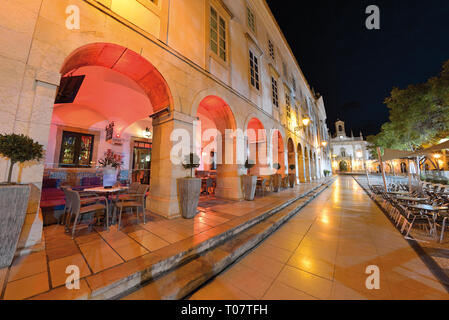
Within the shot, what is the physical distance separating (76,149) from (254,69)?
9.55m

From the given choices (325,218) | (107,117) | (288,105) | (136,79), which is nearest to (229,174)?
(325,218)

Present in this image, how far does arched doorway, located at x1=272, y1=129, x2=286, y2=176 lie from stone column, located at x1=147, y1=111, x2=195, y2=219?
6.92m

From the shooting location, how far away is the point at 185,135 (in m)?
4.20

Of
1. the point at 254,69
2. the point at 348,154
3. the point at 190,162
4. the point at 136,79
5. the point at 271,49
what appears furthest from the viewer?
the point at 348,154

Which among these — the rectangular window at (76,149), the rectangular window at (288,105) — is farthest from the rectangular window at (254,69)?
the rectangular window at (76,149)

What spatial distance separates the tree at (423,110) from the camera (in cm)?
955

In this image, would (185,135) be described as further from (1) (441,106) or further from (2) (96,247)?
(1) (441,106)

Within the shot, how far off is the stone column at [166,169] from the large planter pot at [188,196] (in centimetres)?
21

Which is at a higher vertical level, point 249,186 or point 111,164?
point 111,164

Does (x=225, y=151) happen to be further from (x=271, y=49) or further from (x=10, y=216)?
(x=271, y=49)

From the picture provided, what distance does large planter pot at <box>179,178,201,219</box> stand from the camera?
3686 mm

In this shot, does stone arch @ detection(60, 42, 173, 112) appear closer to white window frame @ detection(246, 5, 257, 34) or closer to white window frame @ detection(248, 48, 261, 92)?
white window frame @ detection(248, 48, 261, 92)

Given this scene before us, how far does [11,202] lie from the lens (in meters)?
1.81

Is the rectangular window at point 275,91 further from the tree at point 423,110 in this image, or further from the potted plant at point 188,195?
the tree at point 423,110
